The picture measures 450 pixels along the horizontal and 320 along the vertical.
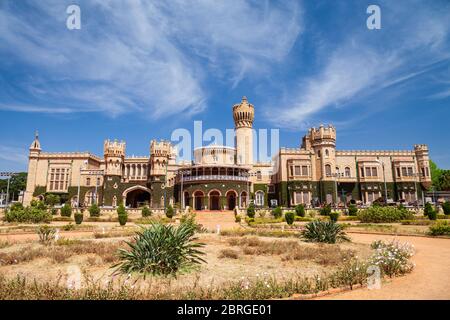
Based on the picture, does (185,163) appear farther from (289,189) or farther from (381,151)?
(381,151)

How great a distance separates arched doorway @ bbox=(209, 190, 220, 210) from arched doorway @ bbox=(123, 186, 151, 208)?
11516 millimetres

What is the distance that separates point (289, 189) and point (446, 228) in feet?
98.2

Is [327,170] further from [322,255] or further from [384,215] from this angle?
[322,255]

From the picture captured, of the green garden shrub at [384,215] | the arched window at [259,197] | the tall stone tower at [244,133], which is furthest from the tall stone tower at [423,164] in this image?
the tall stone tower at [244,133]

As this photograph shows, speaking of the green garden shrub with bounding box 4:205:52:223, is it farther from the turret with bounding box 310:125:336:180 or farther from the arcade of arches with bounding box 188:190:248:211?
the turret with bounding box 310:125:336:180

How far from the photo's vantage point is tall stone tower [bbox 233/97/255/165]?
53344mm

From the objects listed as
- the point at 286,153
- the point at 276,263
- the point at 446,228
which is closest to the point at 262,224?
the point at 446,228

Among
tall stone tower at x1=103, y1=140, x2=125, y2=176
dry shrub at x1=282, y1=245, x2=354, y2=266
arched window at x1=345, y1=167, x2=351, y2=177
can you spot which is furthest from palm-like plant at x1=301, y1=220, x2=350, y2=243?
tall stone tower at x1=103, y1=140, x2=125, y2=176

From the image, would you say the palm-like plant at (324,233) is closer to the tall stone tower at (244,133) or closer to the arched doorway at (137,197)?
the tall stone tower at (244,133)

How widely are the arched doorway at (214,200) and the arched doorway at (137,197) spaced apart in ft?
37.8

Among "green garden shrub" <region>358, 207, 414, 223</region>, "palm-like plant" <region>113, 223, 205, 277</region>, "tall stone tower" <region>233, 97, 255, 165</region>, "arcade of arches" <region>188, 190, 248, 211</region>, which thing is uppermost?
"tall stone tower" <region>233, 97, 255, 165</region>

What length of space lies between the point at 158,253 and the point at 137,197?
46236mm

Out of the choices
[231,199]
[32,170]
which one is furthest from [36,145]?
[231,199]
